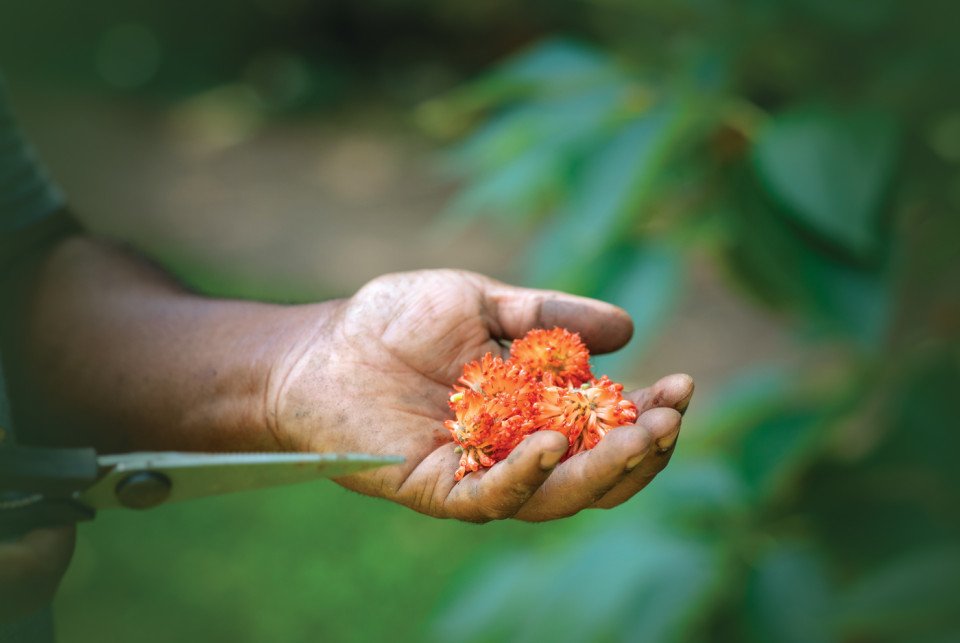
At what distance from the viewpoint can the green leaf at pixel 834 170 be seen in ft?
4.13

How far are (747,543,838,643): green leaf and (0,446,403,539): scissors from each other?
2.98 ft

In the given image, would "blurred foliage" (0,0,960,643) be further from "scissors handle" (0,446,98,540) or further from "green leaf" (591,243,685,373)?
"scissors handle" (0,446,98,540)

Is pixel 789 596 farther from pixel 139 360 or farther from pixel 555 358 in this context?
pixel 139 360

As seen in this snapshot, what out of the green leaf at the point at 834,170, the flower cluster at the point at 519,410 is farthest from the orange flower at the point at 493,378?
the green leaf at the point at 834,170

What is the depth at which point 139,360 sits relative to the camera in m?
1.15

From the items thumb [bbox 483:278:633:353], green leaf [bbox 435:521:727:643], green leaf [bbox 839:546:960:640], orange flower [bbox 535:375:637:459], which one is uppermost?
thumb [bbox 483:278:633:353]

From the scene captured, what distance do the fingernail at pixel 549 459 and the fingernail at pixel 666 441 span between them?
9cm

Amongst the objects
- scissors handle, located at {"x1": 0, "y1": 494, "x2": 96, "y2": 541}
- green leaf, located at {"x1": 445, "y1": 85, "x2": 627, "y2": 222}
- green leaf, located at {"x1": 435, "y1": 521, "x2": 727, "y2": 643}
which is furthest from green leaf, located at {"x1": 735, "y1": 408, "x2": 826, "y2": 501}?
scissors handle, located at {"x1": 0, "y1": 494, "x2": 96, "y2": 541}

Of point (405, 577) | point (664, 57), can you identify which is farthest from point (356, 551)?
point (664, 57)

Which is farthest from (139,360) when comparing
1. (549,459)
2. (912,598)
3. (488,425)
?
(912,598)

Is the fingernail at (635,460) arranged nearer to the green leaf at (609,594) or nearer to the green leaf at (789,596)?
the green leaf at (609,594)

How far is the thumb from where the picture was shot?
109cm

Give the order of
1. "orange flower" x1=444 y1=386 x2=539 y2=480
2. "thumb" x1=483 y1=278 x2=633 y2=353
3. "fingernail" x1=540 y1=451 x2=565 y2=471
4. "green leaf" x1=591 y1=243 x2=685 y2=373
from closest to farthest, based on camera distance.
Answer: "fingernail" x1=540 y1=451 x2=565 y2=471 → "orange flower" x1=444 y1=386 x2=539 y2=480 → "thumb" x1=483 y1=278 x2=633 y2=353 → "green leaf" x1=591 y1=243 x2=685 y2=373

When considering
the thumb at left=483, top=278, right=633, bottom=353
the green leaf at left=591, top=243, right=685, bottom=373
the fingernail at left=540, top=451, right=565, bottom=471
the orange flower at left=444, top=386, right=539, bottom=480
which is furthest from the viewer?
the green leaf at left=591, top=243, right=685, bottom=373
